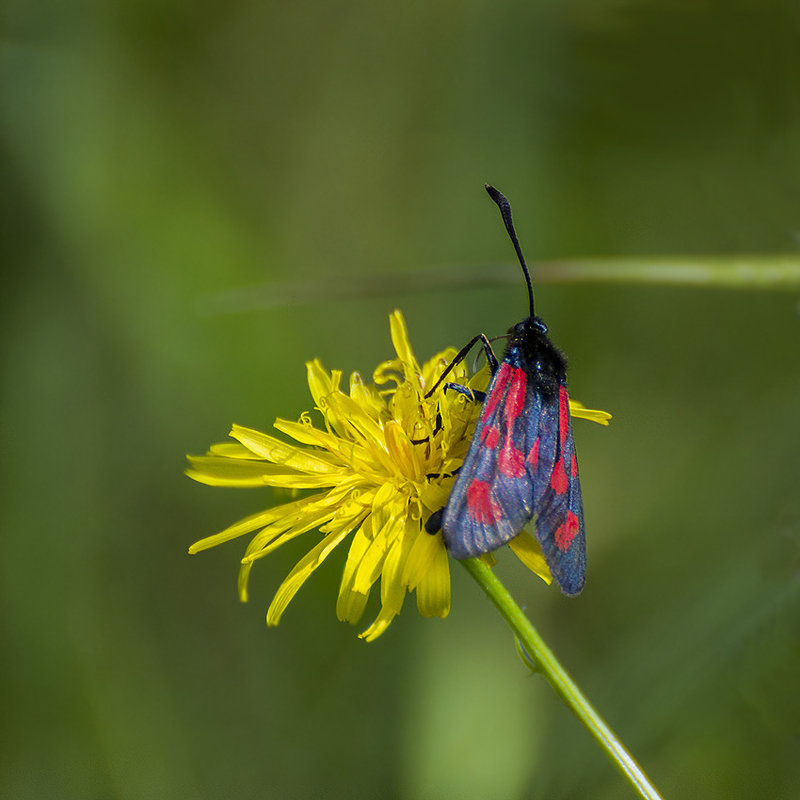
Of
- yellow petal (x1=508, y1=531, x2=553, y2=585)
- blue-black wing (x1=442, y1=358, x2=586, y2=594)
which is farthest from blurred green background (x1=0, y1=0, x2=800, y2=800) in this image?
blue-black wing (x1=442, y1=358, x2=586, y2=594)

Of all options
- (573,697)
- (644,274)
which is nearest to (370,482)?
(573,697)

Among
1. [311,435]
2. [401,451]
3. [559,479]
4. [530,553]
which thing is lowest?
[530,553]

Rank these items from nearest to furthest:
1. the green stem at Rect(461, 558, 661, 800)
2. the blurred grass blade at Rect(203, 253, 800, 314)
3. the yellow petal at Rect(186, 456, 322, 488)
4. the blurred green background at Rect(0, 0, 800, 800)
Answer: the green stem at Rect(461, 558, 661, 800), the yellow petal at Rect(186, 456, 322, 488), the blurred grass blade at Rect(203, 253, 800, 314), the blurred green background at Rect(0, 0, 800, 800)

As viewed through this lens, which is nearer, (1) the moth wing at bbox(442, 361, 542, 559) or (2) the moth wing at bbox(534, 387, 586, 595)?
(1) the moth wing at bbox(442, 361, 542, 559)

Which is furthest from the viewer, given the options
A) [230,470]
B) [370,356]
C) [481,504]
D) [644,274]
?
[370,356]

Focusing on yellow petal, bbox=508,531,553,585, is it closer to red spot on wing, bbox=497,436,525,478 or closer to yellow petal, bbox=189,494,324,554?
red spot on wing, bbox=497,436,525,478

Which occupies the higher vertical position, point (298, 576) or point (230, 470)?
point (230, 470)

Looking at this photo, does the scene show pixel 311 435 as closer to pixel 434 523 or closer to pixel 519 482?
pixel 434 523
